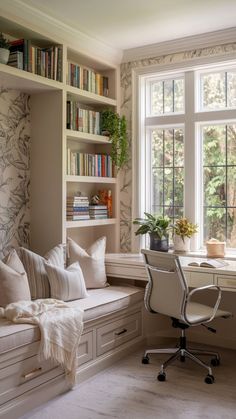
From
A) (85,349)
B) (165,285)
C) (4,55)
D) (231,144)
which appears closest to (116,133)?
(231,144)

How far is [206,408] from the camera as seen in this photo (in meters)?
2.96

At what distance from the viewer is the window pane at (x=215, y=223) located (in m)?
4.37

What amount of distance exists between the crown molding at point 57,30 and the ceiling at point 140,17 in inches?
1.7

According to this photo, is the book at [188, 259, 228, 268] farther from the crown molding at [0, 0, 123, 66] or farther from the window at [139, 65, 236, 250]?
the crown molding at [0, 0, 123, 66]

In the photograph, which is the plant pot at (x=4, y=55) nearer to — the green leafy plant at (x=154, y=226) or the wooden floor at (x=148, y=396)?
the green leafy plant at (x=154, y=226)

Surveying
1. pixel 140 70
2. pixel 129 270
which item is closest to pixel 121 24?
pixel 140 70

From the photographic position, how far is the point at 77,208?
4.24 metres

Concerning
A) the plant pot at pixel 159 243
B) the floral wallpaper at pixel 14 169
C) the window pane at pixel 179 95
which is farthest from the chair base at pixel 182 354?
the window pane at pixel 179 95

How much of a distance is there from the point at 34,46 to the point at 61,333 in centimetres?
247

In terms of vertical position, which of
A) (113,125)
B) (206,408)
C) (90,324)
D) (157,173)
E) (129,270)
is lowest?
(206,408)

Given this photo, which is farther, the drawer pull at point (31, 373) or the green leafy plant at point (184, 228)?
the green leafy plant at point (184, 228)

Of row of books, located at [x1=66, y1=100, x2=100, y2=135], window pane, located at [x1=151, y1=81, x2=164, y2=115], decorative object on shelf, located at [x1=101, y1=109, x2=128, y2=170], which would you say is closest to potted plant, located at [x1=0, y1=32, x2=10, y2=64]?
row of books, located at [x1=66, y1=100, x2=100, y2=135]

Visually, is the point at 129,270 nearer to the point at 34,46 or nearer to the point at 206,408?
the point at 206,408

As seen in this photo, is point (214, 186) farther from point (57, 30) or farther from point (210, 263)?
point (57, 30)
